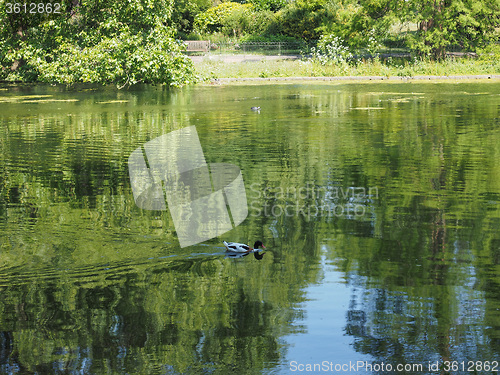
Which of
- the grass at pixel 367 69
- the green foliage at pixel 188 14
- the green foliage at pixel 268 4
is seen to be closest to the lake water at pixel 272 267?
the grass at pixel 367 69

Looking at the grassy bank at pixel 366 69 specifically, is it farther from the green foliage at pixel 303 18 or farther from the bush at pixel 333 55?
the green foliage at pixel 303 18

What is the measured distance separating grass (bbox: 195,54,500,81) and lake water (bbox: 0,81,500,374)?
23288 mm

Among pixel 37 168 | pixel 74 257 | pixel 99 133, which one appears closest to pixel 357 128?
pixel 99 133

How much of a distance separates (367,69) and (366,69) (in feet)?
0.21

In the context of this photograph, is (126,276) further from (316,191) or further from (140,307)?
(316,191)

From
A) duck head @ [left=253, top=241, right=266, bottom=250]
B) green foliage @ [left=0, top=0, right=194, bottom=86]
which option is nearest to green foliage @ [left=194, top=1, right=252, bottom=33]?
green foliage @ [left=0, top=0, right=194, bottom=86]

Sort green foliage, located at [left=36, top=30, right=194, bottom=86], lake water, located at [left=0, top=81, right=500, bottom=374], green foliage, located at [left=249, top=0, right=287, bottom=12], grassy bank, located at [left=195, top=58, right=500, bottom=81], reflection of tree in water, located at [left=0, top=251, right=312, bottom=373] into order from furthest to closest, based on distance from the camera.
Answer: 1. green foliage, located at [left=249, top=0, right=287, bottom=12]
2. grassy bank, located at [left=195, top=58, right=500, bottom=81]
3. green foliage, located at [left=36, top=30, right=194, bottom=86]
4. lake water, located at [left=0, top=81, right=500, bottom=374]
5. reflection of tree in water, located at [left=0, top=251, right=312, bottom=373]

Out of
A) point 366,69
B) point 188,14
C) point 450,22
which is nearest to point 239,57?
point 366,69

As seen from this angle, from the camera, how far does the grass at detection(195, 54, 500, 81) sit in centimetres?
4144

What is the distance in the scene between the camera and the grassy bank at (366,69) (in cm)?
4141

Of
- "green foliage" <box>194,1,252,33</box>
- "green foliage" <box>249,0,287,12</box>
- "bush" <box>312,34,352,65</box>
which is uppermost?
"green foliage" <box>249,0,287,12</box>

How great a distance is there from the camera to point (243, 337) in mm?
6949

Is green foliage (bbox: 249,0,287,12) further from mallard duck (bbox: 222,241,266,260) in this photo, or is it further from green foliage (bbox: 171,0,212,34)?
mallard duck (bbox: 222,241,266,260)

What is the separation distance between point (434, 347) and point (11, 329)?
13.9 feet
